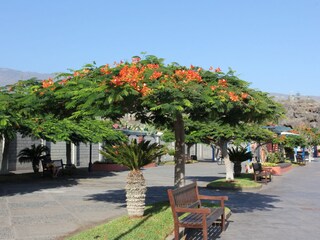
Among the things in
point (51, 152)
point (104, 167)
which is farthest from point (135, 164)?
point (51, 152)

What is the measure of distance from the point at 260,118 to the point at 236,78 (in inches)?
60.8

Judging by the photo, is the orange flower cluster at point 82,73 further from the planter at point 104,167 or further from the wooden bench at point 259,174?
the planter at point 104,167

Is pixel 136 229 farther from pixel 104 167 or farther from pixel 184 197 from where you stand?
pixel 104 167

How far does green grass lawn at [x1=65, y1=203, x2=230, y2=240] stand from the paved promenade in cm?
72

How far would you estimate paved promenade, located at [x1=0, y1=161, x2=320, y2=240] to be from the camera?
377 inches

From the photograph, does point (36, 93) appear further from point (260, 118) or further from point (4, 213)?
point (260, 118)

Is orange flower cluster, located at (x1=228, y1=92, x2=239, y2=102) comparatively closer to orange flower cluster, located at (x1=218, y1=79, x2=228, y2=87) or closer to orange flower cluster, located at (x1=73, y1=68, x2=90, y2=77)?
orange flower cluster, located at (x1=218, y1=79, x2=228, y2=87)

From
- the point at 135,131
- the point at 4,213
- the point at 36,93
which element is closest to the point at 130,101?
the point at 36,93

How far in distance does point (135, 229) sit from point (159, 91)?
286 cm

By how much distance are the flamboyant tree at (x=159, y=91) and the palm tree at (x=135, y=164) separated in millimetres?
888

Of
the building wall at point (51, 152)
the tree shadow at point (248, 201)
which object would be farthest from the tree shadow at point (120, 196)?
the building wall at point (51, 152)

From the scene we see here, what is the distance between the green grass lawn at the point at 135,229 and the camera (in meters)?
8.40

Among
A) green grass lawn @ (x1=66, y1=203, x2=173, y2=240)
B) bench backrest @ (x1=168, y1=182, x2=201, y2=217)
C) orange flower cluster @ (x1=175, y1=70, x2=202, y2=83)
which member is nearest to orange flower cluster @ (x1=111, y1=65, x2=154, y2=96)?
orange flower cluster @ (x1=175, y1=70, x2=202, y2=83)

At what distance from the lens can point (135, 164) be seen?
10.6 meters
